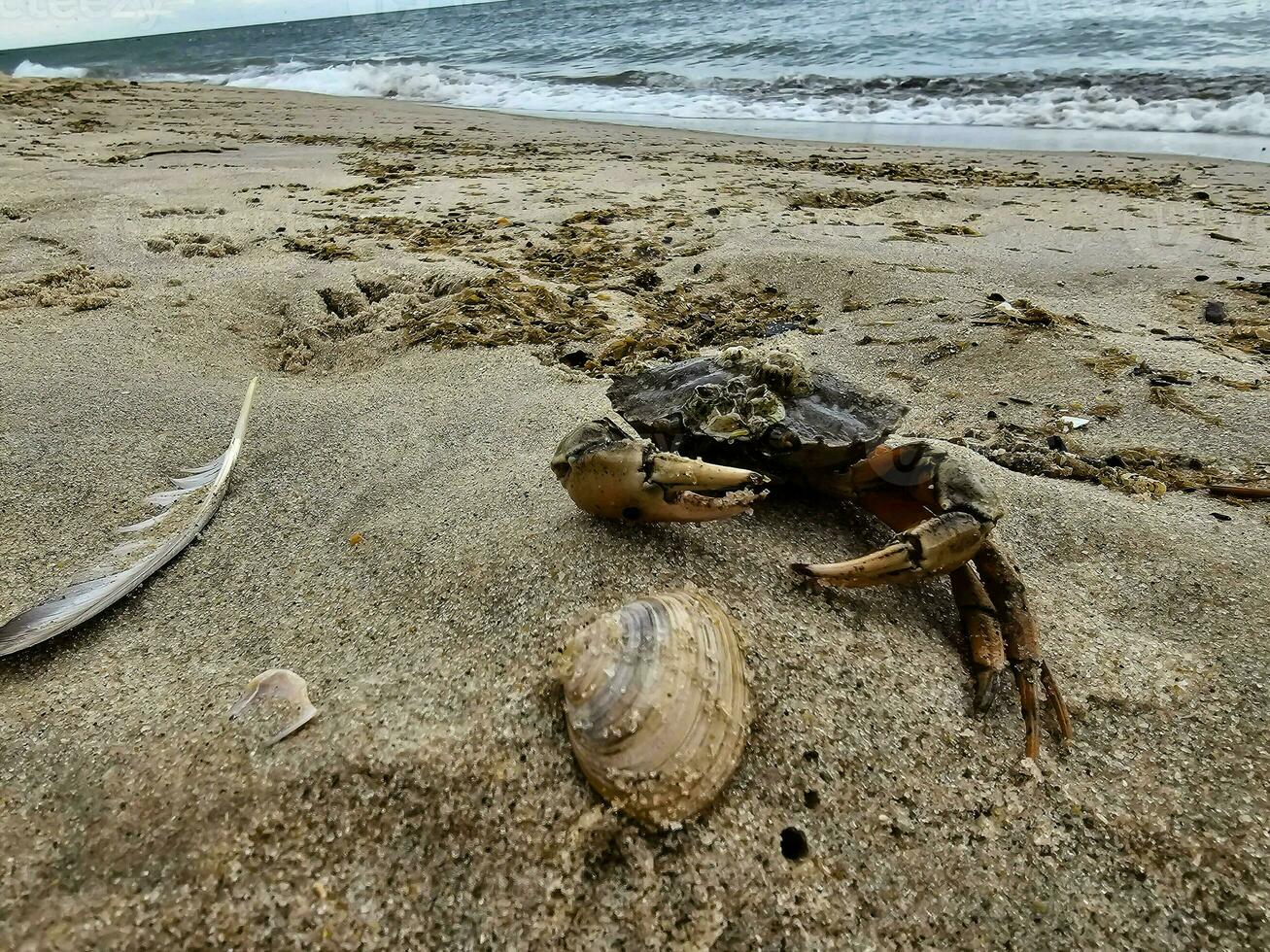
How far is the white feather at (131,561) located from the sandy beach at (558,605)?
5 cm

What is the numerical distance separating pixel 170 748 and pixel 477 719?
0.61 meters

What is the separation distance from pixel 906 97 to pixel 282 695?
1190cm

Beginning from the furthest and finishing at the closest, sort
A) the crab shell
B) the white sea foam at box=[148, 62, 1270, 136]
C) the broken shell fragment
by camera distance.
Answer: the white sea foam at box=[148, 62, 1270, 136], the crab shell, the broken shell fragment

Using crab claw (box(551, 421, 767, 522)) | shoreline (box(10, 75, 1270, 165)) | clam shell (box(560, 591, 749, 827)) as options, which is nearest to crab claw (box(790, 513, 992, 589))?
crab claw (box(551, 421, 767, 522))

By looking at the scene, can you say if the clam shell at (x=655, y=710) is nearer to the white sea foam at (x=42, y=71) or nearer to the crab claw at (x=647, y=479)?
the crab claw at (x=647, y=479)

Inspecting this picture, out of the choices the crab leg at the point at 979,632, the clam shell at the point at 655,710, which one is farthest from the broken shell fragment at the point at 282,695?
the crab leg at the point at 979,632

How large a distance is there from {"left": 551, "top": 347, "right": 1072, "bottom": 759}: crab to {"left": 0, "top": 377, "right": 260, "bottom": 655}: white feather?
1.19 m

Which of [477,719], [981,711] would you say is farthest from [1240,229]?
[477,719]

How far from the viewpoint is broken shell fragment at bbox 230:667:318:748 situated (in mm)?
1529

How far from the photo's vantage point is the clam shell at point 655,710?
131 cm

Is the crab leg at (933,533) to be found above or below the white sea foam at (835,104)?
above

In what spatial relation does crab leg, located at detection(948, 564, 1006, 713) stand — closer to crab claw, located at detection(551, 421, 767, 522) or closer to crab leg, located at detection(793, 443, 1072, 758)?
crab leg, located at detection(793, 443, 1072, 758)

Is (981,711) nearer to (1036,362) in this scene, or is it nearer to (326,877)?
(326,877)

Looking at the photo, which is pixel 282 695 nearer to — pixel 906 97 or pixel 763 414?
pixel 763 414
